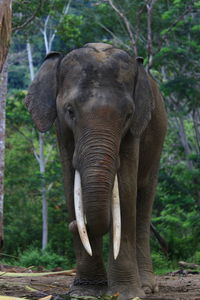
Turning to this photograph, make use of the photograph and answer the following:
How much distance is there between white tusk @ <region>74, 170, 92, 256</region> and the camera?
5637 millimetres

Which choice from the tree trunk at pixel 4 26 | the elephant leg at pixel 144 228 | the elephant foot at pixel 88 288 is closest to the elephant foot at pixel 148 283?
the elephant leg at pixel 144 228

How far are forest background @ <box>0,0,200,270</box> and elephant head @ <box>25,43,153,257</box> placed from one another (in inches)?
348

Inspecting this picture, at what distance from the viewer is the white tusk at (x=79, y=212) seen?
564cm

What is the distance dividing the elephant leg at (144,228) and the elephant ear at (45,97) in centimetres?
149

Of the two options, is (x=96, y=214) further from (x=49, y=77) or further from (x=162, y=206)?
(x=162, y=206)

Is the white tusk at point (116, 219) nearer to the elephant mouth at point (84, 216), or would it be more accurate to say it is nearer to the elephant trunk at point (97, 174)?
the elephant mouth at point (84, 216)

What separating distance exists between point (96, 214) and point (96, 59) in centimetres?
137

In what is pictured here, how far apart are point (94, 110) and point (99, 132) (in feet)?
0.61

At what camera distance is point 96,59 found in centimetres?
630

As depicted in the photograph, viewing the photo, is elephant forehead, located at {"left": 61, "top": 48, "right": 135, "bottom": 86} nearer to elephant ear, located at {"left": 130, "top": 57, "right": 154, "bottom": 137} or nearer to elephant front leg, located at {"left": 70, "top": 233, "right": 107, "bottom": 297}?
elephant ear, located at {"left": 130, "top": 57, "right": 154, "bottom": 137}

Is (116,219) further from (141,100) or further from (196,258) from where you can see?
A: (196,258)

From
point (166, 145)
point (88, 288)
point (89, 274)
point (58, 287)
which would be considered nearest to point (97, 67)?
point (89, 274)

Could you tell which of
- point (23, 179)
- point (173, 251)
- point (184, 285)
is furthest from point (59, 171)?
point (184, 285)

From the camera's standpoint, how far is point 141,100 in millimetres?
6664
